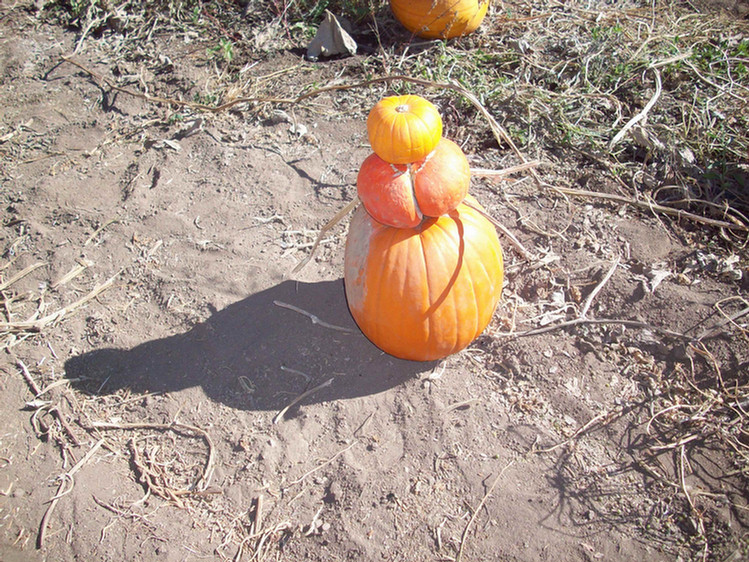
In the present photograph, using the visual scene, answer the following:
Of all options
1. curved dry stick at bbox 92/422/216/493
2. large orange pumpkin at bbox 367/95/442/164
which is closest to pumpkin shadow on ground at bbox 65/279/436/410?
curved dry stick at bbox 92/422/216/493

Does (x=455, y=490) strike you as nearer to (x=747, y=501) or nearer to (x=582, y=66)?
(x=747, y=501)

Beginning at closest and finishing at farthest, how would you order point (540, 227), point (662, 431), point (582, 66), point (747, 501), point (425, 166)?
point (425, 166)
point (747, 501)
point (662, 431)
point (540, 227)
point (582, 66)

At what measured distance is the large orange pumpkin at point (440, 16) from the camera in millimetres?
4238

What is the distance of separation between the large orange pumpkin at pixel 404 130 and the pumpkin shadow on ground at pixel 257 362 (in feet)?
3.76

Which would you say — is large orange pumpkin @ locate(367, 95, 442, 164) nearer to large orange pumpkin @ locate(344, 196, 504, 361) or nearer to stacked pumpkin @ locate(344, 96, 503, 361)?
stacked pumpkin @ locate(344, 96, 503, 361)

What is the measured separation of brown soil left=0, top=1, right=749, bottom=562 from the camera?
93.7 inches

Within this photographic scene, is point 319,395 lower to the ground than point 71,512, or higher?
higher

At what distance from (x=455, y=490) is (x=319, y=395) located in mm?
796

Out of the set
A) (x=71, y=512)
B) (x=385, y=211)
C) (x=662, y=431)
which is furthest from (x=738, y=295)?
(x=71, y=512)

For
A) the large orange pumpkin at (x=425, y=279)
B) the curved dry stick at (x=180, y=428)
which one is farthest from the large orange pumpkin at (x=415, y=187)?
the curved dry stick at (x=180, y=428)

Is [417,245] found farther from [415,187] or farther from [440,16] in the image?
[440,16]

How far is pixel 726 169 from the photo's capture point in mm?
3510

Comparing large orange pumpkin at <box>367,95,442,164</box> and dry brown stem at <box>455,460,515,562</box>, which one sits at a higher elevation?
large orange pumpkin at <box>367,95,442,164</box>

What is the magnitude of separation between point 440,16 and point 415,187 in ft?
8.88
